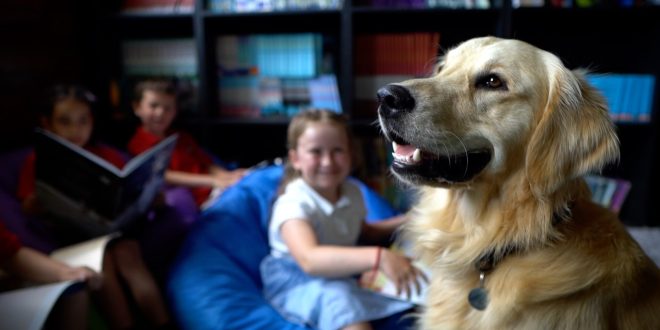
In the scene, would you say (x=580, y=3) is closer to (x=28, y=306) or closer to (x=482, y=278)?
(x=482, y=278)

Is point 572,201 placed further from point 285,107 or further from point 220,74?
point 220,74

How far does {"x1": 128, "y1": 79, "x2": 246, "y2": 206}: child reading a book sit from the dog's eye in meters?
1.36

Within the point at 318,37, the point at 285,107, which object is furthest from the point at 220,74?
the point at 318,37

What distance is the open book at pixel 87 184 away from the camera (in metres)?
1.43

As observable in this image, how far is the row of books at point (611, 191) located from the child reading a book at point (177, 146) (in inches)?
71.1

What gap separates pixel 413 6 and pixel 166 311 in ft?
5.60

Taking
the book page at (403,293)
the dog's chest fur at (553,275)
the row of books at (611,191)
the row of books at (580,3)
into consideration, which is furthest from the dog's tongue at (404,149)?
the row of books at (611,191)

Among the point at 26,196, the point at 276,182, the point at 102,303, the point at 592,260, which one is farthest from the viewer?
the point at 276,182

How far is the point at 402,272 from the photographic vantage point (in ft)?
4.25

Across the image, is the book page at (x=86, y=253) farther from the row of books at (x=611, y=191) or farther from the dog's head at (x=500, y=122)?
the row of books at (x=611, y=191)

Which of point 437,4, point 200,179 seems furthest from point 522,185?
point 437,4

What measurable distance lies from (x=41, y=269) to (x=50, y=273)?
3 centimetres

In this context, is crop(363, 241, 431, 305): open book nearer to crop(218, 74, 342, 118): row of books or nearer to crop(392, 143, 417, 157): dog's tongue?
crop(392, 143, 417, 157): dog's tongue

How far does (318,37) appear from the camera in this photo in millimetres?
2500
